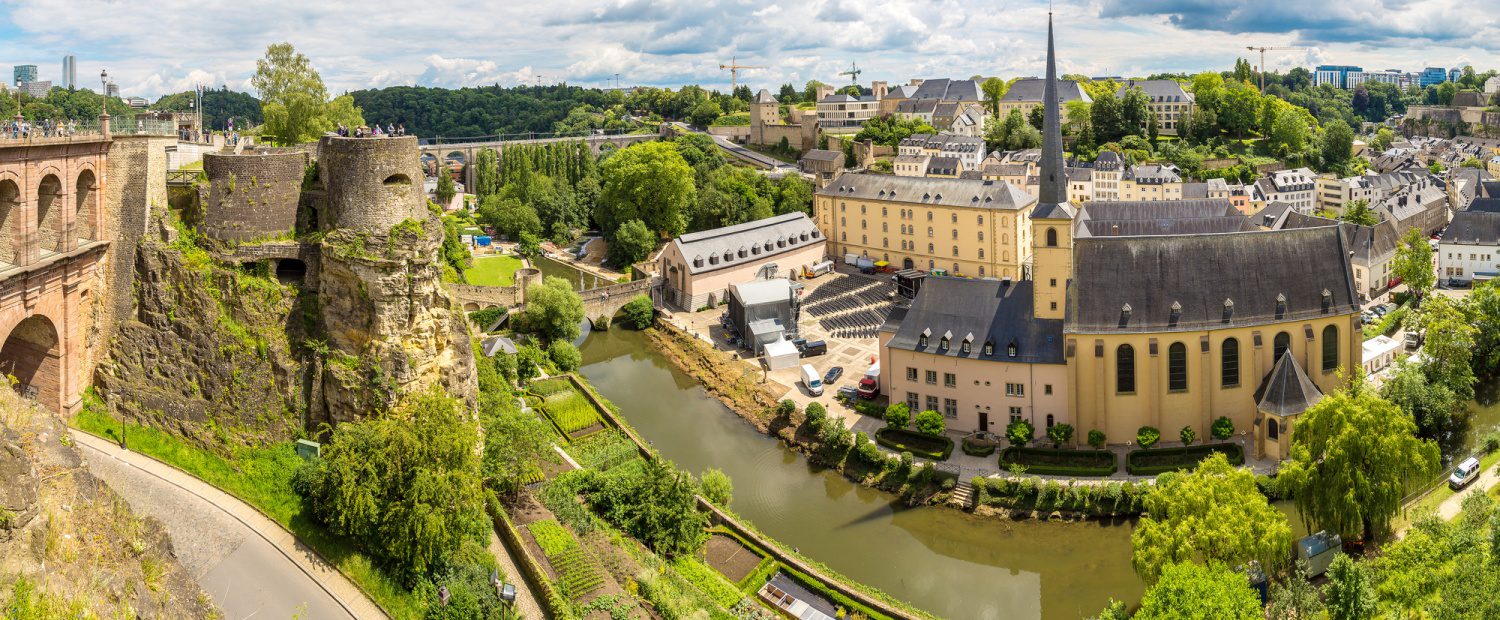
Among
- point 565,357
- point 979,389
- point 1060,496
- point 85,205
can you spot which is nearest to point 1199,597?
point 1060,496

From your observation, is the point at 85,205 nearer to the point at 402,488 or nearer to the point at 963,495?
the point at 402,488

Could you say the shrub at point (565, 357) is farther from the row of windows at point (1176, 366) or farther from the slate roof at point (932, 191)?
the slate roof at point (932, 191)

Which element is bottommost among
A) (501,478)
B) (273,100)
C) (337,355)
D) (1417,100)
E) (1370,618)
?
(1370,618)

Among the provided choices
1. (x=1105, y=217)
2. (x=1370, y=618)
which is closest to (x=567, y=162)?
(x=1105, y=217)

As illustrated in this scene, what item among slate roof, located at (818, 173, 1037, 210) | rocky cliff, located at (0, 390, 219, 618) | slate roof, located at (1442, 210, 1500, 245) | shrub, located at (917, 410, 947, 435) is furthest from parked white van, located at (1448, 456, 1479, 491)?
slate roof, located at (1442, 210, 1500, 245)

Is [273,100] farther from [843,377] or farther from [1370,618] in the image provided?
[1370,618]

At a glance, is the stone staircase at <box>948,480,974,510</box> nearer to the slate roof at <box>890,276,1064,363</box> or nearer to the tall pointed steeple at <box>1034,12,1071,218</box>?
the slate roof at <box>890,276,1064,363</box>
